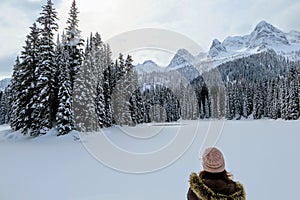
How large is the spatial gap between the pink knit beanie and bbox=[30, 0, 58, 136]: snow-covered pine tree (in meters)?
23.4

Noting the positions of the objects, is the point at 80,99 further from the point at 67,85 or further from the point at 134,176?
the point at 134,176

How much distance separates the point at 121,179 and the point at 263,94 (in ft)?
271

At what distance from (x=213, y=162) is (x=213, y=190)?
28 centimetres

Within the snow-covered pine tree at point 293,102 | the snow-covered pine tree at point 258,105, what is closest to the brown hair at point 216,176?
the snow-covered pine tree at point 293,102

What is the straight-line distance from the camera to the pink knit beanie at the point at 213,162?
2.91 meters

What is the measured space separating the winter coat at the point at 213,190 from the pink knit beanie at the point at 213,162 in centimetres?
12

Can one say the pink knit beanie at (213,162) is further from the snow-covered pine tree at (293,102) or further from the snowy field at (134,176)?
the snow-covered pine tree at (293,102)

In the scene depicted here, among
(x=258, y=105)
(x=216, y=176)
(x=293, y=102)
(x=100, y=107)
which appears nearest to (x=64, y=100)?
(x=100, y=107)

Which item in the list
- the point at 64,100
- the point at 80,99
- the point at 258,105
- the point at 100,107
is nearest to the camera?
the point at 64,100

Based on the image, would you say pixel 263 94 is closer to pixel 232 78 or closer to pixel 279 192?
pixel 279 192

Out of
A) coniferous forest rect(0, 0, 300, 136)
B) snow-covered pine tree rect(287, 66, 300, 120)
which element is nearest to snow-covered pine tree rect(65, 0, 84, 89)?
coniferous forest rect(0, 0, 300, 136)

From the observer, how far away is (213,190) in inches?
113

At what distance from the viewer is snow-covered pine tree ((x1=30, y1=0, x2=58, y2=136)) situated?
24359mm

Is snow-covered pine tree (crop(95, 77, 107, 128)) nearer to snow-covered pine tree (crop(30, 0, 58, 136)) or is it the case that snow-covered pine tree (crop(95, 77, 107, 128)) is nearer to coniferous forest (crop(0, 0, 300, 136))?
coniferous forest (crop(0, 0, 300, 136))
